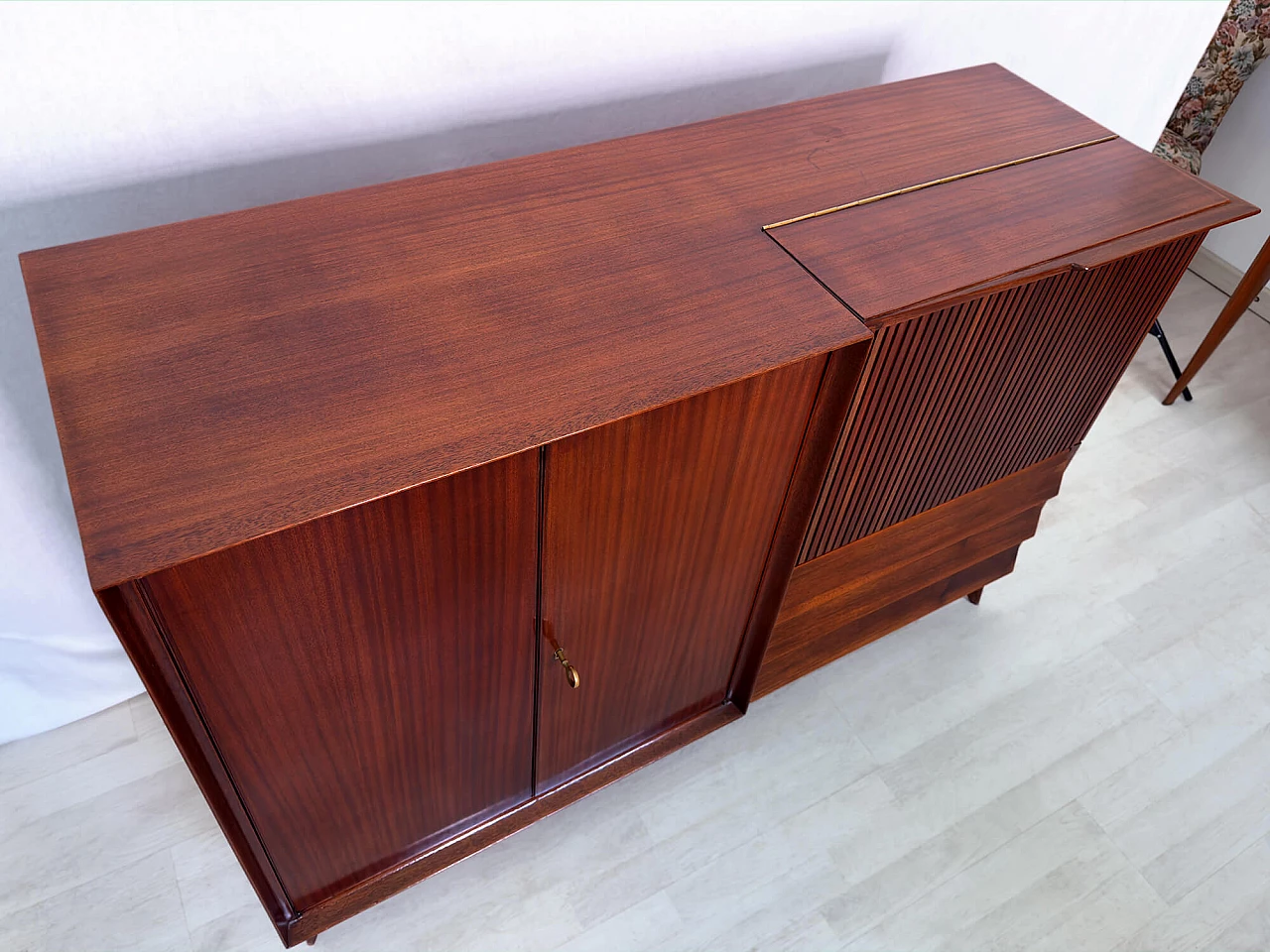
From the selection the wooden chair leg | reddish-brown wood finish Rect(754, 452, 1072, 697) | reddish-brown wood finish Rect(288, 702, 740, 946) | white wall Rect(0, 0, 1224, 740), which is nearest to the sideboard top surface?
white wall Rect(0, 0, 1224, 740)

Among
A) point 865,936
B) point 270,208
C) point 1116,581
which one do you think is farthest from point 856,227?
point 1116,581

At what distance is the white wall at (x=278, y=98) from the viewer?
81 centimetres

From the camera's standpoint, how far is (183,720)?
729 millimetres

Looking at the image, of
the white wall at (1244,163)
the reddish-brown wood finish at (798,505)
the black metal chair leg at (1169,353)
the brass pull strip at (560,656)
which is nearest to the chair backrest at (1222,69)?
the white wall at (1244,163)

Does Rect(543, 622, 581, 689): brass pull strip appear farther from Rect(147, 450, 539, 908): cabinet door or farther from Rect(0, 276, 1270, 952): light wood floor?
Rect(0, 276, 1270, 952): light wood floor

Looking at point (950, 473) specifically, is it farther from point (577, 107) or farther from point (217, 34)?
point (217, 34)

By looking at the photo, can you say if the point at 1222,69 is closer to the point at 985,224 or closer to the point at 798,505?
the point at 985,224

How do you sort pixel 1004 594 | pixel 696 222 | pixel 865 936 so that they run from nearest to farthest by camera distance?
pixel 696 222 → pixel 865 936 → pixel 1004 594

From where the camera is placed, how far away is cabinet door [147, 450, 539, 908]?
689 mm

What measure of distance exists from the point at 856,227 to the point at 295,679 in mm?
657

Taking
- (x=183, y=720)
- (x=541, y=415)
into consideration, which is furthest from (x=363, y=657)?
(x=541, y=415)

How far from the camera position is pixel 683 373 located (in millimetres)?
752

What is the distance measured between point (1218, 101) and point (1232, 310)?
1.43 feet

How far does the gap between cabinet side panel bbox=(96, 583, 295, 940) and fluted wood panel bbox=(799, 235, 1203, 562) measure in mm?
633
